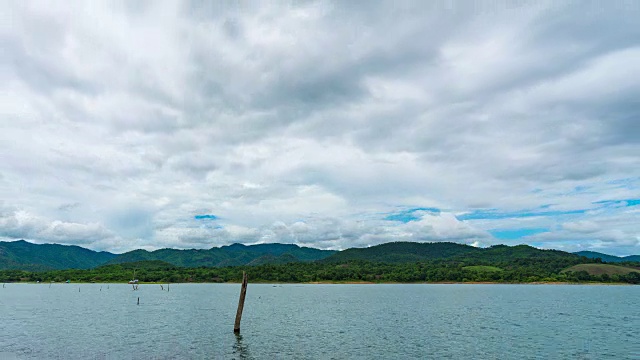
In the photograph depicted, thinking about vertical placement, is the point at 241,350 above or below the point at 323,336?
below

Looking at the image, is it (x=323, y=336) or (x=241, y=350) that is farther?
(x=323, y=336)

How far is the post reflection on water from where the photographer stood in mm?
46809

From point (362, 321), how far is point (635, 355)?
1687 inches

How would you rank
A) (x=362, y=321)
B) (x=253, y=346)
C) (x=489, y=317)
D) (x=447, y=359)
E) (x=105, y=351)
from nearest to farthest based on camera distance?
1. (x=447, y=359)
2. (x=105, y=351)
3. (x=253, y=346)
4. (x=362, y=321)
5. (x=489, y=317)

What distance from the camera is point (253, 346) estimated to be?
53.2m

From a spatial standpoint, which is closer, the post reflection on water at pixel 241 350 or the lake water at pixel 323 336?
the post reflection on water at pixel 241 350

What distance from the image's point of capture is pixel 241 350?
5050 centimetres

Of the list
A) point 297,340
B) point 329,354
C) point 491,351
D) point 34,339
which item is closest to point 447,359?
point 491,351

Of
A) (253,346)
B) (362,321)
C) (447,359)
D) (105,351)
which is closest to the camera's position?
(447,359)

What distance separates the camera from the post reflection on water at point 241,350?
154ft

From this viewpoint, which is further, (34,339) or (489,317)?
(489,317)

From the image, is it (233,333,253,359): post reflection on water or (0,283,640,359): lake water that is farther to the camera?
(0,283,640,359): lake water

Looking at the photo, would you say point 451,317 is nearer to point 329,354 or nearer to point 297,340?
point 297,340

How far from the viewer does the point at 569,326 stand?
7412 cm
